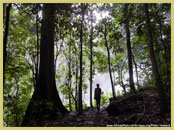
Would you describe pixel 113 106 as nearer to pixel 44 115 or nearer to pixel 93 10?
pixel 44 115

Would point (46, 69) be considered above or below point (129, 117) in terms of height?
above

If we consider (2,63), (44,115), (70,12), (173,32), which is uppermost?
(70,12)

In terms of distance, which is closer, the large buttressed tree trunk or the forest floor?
the forest floor

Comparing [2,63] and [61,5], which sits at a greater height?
[61,5]

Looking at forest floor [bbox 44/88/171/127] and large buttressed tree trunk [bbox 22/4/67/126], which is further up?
large buttressed tree trunk [bbox 22/4/67/126]

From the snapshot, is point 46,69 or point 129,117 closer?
point 129,117

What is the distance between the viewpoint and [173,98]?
5.67 meters

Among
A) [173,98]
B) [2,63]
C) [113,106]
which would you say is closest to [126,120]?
[113,106]

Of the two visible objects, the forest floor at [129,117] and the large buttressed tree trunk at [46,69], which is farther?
the large buttressed tree trunk at [46,69]

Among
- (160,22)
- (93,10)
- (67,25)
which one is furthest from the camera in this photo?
(93,10)

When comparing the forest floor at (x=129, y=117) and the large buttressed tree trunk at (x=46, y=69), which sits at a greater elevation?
the large buttressed tree trunk at (x=46, y=69)

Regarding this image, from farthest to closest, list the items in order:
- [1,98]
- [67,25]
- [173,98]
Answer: [67,25], [173,98], [1,98]

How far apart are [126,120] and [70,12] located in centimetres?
592

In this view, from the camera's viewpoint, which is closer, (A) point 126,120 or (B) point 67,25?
(A) point 126,120
